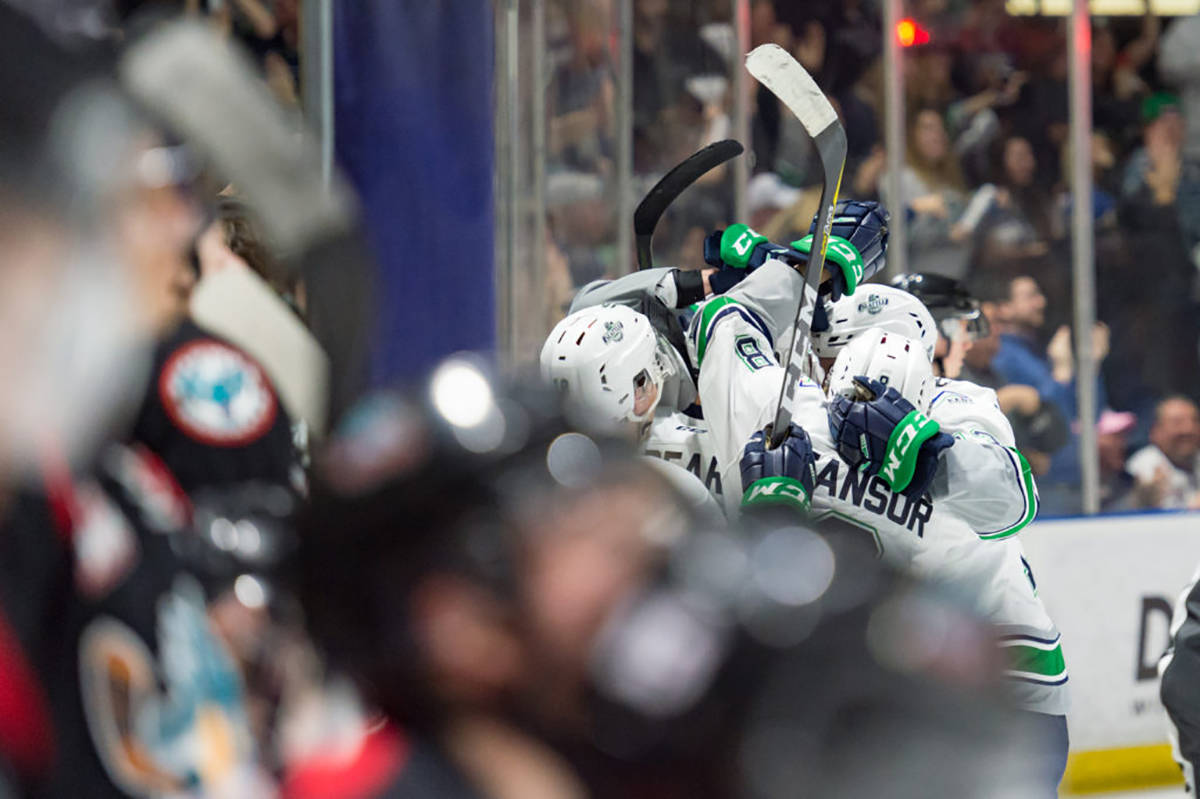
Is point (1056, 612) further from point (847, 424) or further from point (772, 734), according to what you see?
point (772, 734)

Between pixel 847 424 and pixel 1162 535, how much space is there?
283cm

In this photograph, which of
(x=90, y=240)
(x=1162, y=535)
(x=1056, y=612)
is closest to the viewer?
(x=90, y=240)

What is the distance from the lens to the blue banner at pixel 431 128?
3.59 meters

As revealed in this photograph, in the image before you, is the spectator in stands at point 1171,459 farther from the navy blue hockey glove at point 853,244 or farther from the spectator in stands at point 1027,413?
the navy blue hockey glove at point 853,244

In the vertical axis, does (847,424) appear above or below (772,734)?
below

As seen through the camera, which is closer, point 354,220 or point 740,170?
point 354,220

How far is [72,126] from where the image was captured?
44 cm

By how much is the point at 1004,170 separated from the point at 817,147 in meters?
3.73

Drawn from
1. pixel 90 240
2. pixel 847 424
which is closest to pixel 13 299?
pixel 90 240

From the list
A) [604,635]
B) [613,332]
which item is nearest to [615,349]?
[613,332]

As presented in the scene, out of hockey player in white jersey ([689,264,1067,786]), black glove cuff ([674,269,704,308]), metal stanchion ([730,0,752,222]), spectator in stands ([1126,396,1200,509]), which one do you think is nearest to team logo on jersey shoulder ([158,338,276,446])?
hockey player in white jersey ([689,264,1067,786])

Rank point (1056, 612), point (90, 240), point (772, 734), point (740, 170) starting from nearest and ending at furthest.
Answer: point (772, 734) < point (90, 240) < point (1056, 612) < point (740, 170)

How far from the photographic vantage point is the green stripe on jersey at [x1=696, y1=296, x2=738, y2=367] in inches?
85.0

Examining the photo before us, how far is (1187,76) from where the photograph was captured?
5742mm
